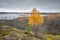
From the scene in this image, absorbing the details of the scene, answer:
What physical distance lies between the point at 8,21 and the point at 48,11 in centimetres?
82

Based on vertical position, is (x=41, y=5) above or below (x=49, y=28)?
above

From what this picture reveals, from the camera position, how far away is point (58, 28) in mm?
3145

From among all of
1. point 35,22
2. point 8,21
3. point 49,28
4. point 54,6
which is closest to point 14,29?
point 8,21

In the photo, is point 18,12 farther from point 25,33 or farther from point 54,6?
point 54,6

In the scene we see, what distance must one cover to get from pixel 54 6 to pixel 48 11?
16cm

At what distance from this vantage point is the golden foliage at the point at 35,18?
3.16m

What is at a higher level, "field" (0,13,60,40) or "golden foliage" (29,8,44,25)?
"golden foliage" (29,8,44,25)

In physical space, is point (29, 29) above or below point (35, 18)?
below

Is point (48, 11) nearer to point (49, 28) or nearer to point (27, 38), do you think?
point (49, 28)

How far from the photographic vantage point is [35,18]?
3.20 metres

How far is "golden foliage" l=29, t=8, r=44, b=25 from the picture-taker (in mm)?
3158

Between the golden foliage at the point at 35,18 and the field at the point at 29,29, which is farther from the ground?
the golden foliage at the point at 35,18

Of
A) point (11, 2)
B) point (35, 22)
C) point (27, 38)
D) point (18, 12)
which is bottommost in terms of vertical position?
point (27, 38)

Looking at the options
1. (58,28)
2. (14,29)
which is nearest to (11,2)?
(14,29)
